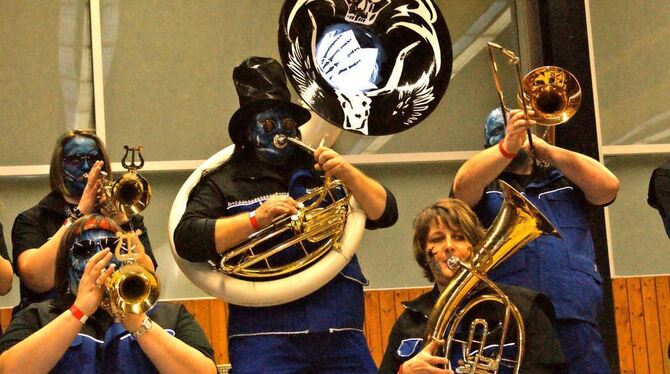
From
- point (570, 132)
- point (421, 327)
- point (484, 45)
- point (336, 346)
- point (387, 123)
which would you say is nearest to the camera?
point (421, 327)

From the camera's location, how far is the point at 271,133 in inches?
156

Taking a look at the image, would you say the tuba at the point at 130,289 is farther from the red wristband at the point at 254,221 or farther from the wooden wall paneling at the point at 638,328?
the wooden wall paneling at the point at 638,328

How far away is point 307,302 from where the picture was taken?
3.88 m

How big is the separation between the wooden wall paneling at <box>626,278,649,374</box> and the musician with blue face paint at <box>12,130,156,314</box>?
2.99 metres

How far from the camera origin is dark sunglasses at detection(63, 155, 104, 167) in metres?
4.17

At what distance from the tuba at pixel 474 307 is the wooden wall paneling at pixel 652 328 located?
2.91 m

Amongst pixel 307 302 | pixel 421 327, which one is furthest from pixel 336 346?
pixel 421 327

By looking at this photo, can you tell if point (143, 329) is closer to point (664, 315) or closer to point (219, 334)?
point (219, 334)

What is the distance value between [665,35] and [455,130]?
1.31m

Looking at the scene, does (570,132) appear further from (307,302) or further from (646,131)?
(307,302)

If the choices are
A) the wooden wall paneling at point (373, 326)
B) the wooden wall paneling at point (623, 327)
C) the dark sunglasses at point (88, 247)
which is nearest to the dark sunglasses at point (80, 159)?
the dark sunglasses at point (88, 247)

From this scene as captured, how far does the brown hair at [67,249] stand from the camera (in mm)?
3656

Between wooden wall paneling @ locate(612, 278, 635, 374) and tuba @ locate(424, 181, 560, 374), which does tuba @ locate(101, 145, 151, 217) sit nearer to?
tuba @ locate(424, 181, 560, 374)

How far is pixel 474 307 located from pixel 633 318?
2.98 m
